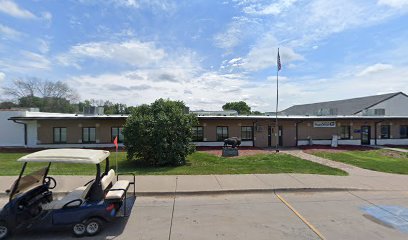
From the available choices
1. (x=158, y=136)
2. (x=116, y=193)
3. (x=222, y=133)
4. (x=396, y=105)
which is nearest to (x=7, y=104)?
(x=222, y=133)

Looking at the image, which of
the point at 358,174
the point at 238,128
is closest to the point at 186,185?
the point at 358,174

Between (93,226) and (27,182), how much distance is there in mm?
1731

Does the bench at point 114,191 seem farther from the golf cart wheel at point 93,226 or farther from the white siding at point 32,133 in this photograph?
the white siding at point 32,133

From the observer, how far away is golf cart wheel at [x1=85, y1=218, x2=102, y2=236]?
5605 mm

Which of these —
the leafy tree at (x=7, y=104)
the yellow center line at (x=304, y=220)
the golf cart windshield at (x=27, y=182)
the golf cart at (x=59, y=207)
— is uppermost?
the leafy tree at (x=7, y=104)

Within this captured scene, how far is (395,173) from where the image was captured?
1259 centimetres

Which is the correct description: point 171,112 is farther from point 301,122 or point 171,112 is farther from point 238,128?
point 301,122

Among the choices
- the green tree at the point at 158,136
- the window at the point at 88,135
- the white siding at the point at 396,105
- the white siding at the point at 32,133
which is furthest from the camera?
the white siding at the point at 396,105

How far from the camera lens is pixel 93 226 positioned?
18.5 feet

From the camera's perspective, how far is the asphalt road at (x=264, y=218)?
18.8ft

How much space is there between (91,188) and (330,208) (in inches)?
239

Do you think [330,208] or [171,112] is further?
[171,112]

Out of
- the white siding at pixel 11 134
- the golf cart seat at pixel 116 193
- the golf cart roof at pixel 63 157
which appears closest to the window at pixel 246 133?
the white siding at pixel 11 134

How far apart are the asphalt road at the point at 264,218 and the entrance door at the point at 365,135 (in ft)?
68.9
